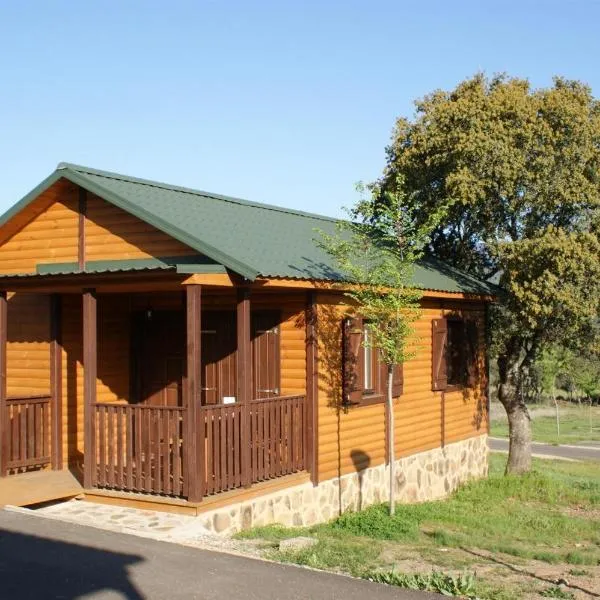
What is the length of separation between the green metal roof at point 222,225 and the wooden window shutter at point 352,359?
90 centimetres

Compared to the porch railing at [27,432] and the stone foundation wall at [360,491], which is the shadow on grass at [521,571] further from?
the porch railing at [27,432]

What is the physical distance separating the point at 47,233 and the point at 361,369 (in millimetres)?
5093

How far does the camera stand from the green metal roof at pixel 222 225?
10.3 m

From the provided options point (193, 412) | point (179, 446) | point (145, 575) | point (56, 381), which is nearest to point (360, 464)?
point (179, 446)

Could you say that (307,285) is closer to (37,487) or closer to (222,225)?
(222,225)

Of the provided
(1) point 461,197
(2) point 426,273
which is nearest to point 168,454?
(2) point 426,273

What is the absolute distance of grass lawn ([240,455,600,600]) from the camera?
826 centimetres

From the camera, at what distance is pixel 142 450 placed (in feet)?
33.6

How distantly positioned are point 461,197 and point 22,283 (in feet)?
28.2

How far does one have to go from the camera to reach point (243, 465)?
10.3 meters

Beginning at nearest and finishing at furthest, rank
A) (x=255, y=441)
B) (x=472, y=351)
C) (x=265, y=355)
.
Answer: (x=255, y=441), (x=265, y=355), (x=472, y=351)

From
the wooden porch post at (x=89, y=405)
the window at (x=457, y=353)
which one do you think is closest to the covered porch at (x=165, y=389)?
the wooden porch post at (x=89, y=405)

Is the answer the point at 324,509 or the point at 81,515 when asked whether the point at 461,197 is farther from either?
the point at 81,515

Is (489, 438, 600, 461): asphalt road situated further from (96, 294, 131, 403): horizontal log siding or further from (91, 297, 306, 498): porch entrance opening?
(96, 294, 131, 403): horizontal log siding
